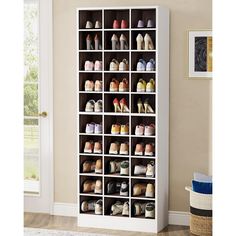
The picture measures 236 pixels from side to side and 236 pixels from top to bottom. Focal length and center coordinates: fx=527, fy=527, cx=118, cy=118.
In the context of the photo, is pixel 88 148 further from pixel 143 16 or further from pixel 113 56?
pixel 143 16

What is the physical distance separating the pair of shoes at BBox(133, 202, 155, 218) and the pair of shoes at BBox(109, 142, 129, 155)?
48cm

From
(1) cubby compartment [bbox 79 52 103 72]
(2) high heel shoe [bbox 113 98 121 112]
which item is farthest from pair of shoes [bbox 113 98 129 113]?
(1) cubby compartment [bbox 79 52 103 72]

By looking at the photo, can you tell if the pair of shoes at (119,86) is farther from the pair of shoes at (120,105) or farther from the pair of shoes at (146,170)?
the pair of shoes at (146,170)

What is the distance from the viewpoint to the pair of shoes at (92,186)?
475cm

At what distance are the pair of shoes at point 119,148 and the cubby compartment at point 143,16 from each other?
1047mm

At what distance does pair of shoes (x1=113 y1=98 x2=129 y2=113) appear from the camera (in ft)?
15.2

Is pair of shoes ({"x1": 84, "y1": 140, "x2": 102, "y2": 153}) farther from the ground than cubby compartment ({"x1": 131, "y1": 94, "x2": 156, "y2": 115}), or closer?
closer

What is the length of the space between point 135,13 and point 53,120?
1.33 meters

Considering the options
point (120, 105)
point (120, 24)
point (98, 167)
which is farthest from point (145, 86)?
point (98, 167)

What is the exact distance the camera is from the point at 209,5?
4.62m

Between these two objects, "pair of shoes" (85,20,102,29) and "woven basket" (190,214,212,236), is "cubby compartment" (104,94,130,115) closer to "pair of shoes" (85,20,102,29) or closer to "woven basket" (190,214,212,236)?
"pair of shoes" (85,20,102,29)

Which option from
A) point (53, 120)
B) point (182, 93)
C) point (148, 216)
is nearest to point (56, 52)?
point (53, 120)

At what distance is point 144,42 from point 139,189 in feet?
4.25
